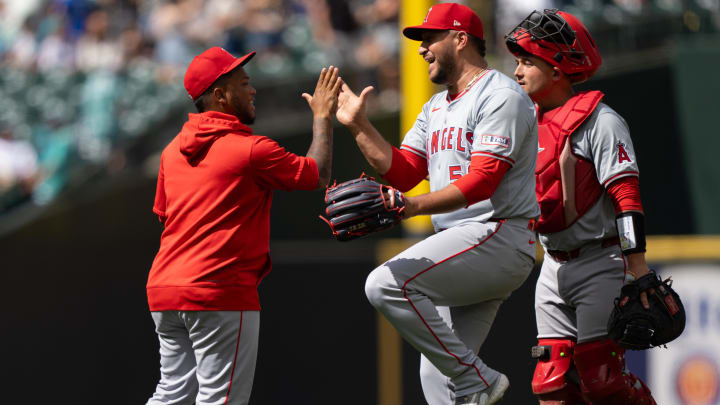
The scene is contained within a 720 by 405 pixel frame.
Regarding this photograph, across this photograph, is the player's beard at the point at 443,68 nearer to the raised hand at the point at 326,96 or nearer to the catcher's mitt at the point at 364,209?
the raised hand at the point at 326,96

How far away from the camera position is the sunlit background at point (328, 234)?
283 inches

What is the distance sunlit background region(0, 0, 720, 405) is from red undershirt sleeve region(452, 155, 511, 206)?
125 inches

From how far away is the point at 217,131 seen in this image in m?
4.18

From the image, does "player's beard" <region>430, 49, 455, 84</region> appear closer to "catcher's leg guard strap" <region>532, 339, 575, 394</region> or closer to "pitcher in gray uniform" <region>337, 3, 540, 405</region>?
"pitcher in gray uniform" <region>337, 3, 540, 405</region>

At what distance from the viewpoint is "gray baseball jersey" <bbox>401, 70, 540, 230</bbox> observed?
4.04 meters

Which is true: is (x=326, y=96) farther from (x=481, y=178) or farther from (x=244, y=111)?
(x=481, y=178)

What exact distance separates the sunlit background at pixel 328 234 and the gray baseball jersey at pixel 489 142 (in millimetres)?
2877

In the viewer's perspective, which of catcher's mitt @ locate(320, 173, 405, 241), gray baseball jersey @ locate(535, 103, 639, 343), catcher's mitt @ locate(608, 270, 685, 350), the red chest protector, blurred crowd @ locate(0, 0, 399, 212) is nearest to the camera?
catcher's mitt @ locate(320, 173, 405, 241)

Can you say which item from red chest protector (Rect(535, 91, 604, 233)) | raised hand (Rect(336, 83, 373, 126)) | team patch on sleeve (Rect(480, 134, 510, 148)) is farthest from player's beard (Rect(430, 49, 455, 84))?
red chest protector (Rect(535, 91, 604, 233))

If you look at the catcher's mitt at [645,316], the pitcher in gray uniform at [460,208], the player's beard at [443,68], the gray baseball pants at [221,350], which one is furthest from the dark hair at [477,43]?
the gray baseball pants at [221,350]

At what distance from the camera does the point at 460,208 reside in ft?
12.9

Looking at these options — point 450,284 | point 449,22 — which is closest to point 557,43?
point 449,22

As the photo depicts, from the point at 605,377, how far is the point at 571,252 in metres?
0.61

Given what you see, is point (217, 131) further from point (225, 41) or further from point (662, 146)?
point (225, 41)
